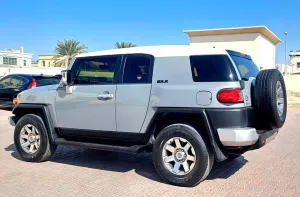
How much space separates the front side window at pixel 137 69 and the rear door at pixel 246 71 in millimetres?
1226

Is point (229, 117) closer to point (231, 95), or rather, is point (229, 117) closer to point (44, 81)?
point (231, 95)

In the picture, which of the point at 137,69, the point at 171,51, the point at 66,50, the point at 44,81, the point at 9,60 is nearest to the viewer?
the point at 171,51

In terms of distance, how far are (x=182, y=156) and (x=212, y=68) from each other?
1.26 m

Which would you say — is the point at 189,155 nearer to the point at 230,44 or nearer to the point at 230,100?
the point at 230,100

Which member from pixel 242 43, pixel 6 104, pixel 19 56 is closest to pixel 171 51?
pixel 6 104

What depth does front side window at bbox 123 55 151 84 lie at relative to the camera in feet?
16.5

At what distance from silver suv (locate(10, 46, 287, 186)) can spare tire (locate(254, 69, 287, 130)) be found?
13mm

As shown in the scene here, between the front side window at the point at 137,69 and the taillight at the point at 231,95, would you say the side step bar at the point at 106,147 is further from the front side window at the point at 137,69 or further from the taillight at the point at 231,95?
the taillight at the point at 231,95

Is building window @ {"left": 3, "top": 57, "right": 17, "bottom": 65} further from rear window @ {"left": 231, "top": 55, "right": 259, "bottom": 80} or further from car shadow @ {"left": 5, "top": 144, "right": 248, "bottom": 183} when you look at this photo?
rear window @ {"left": 231, "top": 55, "right": 259, "bottom": 80}

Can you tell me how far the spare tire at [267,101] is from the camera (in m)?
4.42

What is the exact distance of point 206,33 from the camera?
38.3 metres

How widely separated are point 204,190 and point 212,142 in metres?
0.66

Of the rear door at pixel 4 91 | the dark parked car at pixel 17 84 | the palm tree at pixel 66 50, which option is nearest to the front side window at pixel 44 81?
the dark parked car at pixel 17 84

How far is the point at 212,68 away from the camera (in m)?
4.54
